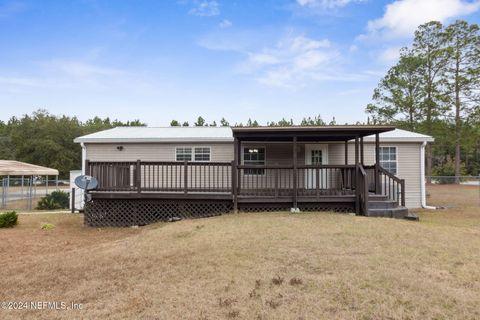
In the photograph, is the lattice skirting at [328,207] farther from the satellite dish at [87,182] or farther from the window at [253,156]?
the satellite dish at [87,182]

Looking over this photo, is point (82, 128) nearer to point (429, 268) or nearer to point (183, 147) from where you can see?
point (183, 147)

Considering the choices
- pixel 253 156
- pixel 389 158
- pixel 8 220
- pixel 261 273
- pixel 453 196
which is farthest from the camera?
pixel 453 196

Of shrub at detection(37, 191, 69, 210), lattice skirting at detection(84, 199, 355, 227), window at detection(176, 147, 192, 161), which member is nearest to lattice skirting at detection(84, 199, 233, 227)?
lattice skirting at detection(84, 199, 355, 227)

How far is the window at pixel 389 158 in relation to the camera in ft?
40.3

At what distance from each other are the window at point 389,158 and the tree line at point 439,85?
17.3 metres

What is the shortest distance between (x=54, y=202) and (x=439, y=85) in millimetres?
28586

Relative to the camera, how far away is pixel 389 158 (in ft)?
A: 40.4

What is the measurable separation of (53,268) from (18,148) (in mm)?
41696

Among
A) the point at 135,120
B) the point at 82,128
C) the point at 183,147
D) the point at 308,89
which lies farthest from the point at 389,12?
the point at 135,120

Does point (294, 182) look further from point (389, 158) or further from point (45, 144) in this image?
point (45, 144)

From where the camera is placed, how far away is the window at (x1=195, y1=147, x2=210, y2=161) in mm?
12047

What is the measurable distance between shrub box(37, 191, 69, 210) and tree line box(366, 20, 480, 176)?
2575 cm

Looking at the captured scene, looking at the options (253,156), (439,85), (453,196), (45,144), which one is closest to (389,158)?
(253,156)

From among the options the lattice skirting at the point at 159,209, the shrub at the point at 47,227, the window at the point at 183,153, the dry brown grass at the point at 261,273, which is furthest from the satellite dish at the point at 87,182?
the window at the point at 183,153
